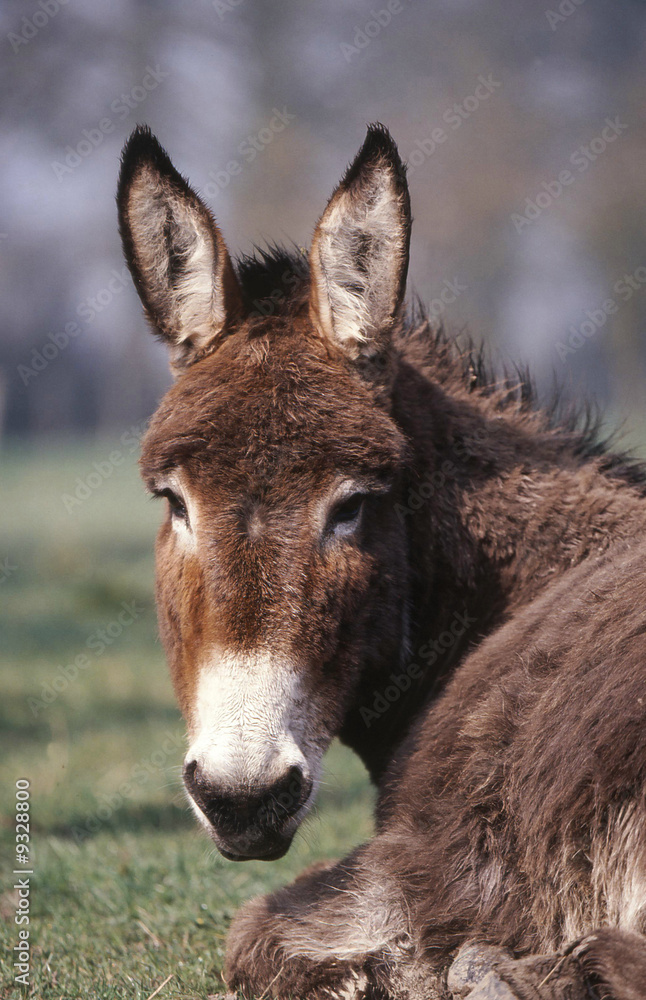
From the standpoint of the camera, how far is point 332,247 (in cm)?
298

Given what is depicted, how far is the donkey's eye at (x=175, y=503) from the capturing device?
2.88m

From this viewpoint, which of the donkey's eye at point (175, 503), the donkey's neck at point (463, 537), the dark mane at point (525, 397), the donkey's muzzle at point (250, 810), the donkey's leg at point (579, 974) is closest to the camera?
the donkey's leg at point (579, 974)

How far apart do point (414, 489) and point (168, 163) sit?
1329 millimetres

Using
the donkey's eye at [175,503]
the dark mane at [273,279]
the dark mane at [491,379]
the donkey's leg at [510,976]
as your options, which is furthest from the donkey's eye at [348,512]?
the donkey's leg at [510,976]

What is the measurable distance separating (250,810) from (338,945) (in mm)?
507

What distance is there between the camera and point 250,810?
2.32 m

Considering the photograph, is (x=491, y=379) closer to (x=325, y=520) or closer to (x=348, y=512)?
(x=348, y=512)

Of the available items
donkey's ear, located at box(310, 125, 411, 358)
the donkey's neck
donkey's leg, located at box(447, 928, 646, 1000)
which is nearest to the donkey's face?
donkey's ear, located at box(310, 125, 411, 358)

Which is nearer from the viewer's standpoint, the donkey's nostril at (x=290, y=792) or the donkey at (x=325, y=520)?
the donkey's nostril at (x=290, y=792)

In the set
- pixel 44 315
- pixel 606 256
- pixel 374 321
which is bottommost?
pixel 374 321

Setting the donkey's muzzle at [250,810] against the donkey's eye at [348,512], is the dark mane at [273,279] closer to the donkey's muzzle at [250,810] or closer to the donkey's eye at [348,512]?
the donkey's eye at [348,512]

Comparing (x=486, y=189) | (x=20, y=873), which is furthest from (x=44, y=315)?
(x=20, y=873)

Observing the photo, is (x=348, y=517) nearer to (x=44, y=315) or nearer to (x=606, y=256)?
(x=606, y=256)

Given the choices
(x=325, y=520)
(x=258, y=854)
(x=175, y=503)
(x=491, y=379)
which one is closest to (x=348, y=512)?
(x=325, y=520)
